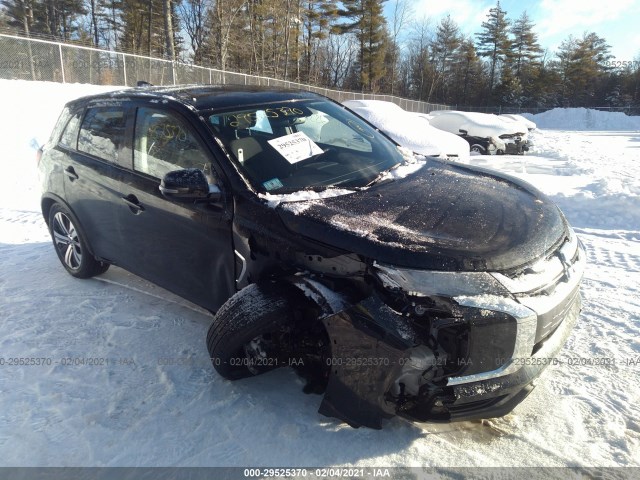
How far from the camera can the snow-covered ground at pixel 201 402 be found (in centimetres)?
225

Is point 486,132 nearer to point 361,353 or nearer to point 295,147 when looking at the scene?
point 295,147

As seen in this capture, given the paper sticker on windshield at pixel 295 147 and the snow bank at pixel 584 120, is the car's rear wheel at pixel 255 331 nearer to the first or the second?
the paper sticker on windshield at pixel 295 147

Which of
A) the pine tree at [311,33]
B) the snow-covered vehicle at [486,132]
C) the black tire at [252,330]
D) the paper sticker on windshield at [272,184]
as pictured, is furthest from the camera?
the pine tree at [311,33]

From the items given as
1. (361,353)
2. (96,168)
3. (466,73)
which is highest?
(466,73)

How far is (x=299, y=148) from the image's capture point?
9.95 ft

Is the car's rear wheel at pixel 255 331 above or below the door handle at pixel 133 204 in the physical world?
below

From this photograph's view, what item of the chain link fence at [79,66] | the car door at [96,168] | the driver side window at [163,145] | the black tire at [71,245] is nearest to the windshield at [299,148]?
the driver side window at [163,145]

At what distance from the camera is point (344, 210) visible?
2.41 m

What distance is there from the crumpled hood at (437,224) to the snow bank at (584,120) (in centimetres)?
4340

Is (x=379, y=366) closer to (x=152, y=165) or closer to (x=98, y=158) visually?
(x=152, y=165)

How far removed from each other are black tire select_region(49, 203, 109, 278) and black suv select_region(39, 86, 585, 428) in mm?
369

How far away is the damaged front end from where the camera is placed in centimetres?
197

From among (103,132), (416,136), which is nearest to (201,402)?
(103,132)

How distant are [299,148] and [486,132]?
11463 mm
